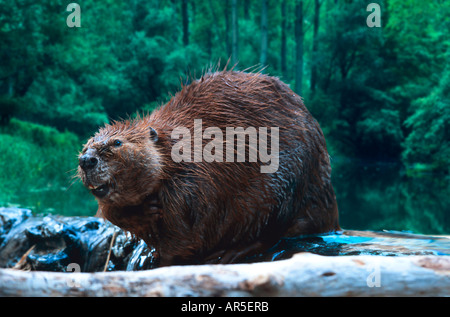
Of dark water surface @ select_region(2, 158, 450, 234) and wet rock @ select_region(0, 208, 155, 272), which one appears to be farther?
dark water surface @ select_region(2, 158, 450, 234)

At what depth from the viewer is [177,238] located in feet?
10.2

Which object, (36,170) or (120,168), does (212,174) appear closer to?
(120,168)

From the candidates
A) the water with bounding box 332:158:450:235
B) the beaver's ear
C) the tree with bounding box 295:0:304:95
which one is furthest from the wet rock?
the tree with bounding box 295:0:304:95

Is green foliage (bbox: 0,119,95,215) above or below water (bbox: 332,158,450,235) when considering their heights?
above

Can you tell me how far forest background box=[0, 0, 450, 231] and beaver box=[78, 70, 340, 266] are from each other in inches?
251

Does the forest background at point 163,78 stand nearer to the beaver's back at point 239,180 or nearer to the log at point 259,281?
the beaver's back at point 239,180

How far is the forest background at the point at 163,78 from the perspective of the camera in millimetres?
12602

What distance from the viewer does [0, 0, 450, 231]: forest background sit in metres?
12.6

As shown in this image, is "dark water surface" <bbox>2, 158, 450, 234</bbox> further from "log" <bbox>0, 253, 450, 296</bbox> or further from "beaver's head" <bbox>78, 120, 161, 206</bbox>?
"log" <bbox>0, 253, 450, 296</bbox>

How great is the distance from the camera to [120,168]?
9.78ft

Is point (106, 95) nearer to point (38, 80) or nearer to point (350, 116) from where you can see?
point (38, 80)

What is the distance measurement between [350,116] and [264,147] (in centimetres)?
1688

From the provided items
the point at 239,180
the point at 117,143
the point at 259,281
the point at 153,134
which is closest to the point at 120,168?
the point at 117,143

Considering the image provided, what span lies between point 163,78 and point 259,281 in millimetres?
14664
